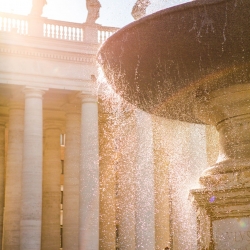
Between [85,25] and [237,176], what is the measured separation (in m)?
24.6

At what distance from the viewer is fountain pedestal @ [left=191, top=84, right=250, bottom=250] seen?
759 cm

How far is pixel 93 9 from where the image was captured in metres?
32.1

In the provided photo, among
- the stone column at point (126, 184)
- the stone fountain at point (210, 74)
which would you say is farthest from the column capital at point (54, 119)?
the stone fountain at point (210, 74)

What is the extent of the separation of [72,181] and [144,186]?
15.3 feet

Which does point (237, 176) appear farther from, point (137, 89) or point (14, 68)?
point (14, 68)

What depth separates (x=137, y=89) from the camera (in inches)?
369

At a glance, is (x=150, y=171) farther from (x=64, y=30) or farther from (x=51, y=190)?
(x=64, y=30)

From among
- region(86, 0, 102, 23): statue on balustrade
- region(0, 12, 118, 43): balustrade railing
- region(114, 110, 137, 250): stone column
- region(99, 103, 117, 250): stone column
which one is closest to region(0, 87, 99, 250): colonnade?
region(114, 110, 137, 250): stone column

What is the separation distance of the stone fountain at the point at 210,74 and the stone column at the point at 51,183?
26.1 meters

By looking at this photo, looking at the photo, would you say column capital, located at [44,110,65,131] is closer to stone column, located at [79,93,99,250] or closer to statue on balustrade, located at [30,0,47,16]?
stone column, located at [79,93,99,250]

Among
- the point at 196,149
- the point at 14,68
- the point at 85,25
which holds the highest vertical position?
the point at 85,25

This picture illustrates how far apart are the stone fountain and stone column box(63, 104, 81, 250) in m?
22.5

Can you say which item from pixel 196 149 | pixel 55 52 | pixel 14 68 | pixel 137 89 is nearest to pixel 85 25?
pixel 55 52

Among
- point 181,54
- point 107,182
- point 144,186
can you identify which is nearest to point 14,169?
point 107,182
